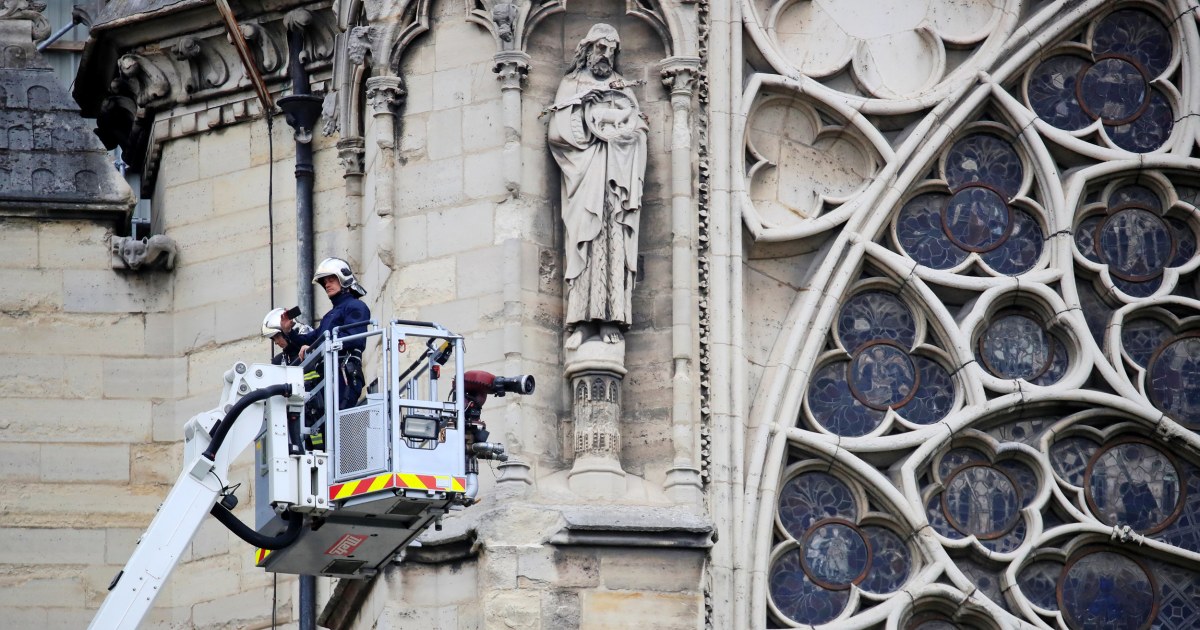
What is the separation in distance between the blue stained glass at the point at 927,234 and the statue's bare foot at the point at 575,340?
2593mm

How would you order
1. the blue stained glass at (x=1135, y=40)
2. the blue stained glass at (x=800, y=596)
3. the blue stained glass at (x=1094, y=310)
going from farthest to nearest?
the blue stained glass at (x=1135, y=40) → the blue stained glass at (x=1094, y=310) → the blue stained glass at (x=800, y=596)

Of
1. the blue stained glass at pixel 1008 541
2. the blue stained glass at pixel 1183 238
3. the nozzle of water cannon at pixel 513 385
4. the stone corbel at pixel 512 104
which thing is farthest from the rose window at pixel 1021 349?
the nozzle of water cannon at pixel 513 385

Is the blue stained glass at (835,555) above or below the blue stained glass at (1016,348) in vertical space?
below

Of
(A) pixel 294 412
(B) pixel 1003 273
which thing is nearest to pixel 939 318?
(B) pixel 1003 273

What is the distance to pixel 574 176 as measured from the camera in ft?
67.9

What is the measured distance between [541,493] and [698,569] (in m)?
0.97

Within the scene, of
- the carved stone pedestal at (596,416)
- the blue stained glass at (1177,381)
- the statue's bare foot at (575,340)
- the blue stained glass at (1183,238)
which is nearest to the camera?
the carved stone pedestal at (596,416)

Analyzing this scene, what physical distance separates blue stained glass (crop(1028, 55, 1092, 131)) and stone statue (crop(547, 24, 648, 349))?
2.96m

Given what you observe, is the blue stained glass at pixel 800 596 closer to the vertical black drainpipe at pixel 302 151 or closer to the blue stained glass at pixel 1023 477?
the blue stained glass at pixel 1023 477

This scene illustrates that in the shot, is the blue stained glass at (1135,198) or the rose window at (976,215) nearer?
the rose window at (976,215)

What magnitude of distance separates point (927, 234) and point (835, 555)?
7.04 ft

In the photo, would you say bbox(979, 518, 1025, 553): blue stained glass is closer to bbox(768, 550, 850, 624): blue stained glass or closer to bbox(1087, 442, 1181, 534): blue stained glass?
bbox(1087, 442, 1181, 534): blue stained glass

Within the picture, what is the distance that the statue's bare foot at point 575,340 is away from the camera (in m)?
20.5

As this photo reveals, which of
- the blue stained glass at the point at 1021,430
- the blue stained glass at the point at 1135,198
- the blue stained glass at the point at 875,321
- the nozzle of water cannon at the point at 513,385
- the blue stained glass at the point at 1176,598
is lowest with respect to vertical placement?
the blue stained glass at the point at 1176,598
